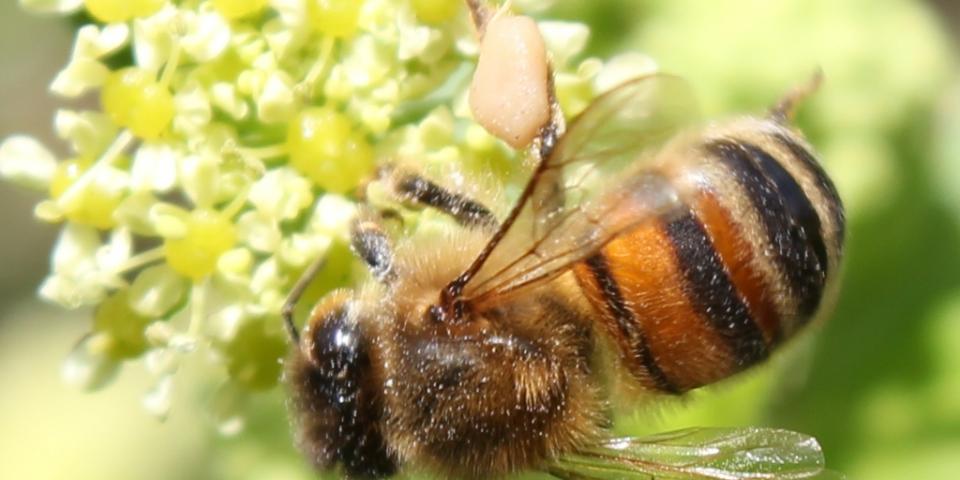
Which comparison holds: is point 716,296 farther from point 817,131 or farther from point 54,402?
point 54,402

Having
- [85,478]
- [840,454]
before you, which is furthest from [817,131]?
[85,478]

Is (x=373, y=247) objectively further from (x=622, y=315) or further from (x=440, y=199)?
(x=622, y=315)

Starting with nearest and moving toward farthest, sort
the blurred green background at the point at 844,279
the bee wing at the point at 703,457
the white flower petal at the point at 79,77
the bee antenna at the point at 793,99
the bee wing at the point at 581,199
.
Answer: the bee wing at the point at 581,199 → the bee wing at the point at 703,457 → the white flower petal at the point at 79,77 → the bee antenna at the point at 793,99 → the blurred green background at the point at 844,279

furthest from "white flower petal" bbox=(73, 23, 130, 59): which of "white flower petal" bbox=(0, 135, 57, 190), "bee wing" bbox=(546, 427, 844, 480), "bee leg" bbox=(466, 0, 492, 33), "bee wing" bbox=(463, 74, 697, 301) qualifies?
"bee wing" bbox=(546, 427, 844, 480)

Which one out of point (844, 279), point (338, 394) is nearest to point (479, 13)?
point (338, 394)

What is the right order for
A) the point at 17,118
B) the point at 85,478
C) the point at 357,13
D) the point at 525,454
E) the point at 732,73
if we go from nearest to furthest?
the point at 525,454, the point at 357,13, the point at 732,73, the point at 85,478, the point at 17,118

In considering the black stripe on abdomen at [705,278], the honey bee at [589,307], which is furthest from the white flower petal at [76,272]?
the black stripe on abdomen at [705,278]

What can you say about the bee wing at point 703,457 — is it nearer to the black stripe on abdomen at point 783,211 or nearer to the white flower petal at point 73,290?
the black stripe on abdomen at point 783,211
